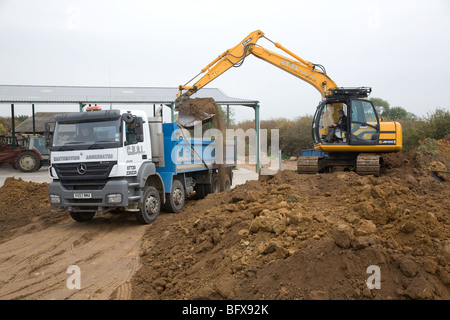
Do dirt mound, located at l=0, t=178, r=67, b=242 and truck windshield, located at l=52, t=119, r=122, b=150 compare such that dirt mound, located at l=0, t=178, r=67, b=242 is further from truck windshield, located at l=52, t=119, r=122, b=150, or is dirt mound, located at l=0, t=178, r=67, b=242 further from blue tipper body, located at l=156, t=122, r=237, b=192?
blue tipper body, located at l=156, t=122, r=237, b=192

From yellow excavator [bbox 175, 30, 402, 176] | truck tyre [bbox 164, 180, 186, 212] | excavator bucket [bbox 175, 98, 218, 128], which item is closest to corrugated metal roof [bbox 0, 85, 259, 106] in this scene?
excavator bucket [bbox 175, 98, 218, 128]

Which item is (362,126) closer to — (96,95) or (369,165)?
(369,165)

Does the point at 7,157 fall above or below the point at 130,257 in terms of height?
above

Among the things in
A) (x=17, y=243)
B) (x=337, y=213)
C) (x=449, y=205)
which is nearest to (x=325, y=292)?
(x=337, y=213)

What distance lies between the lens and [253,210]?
5.68 meters

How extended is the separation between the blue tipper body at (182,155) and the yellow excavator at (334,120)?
169 cm

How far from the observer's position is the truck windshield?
6988mm

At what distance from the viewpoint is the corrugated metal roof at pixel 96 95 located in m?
19.4

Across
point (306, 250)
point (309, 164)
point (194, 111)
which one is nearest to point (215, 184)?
point (194, 111)

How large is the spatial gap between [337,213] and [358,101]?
223 inches

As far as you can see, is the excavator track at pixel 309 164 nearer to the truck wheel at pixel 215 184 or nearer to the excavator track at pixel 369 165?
the excavator track at pixel 369 165

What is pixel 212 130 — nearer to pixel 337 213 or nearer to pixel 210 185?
pixel 210 185

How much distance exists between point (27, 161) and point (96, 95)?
5.62 meters

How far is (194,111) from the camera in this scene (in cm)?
1098
